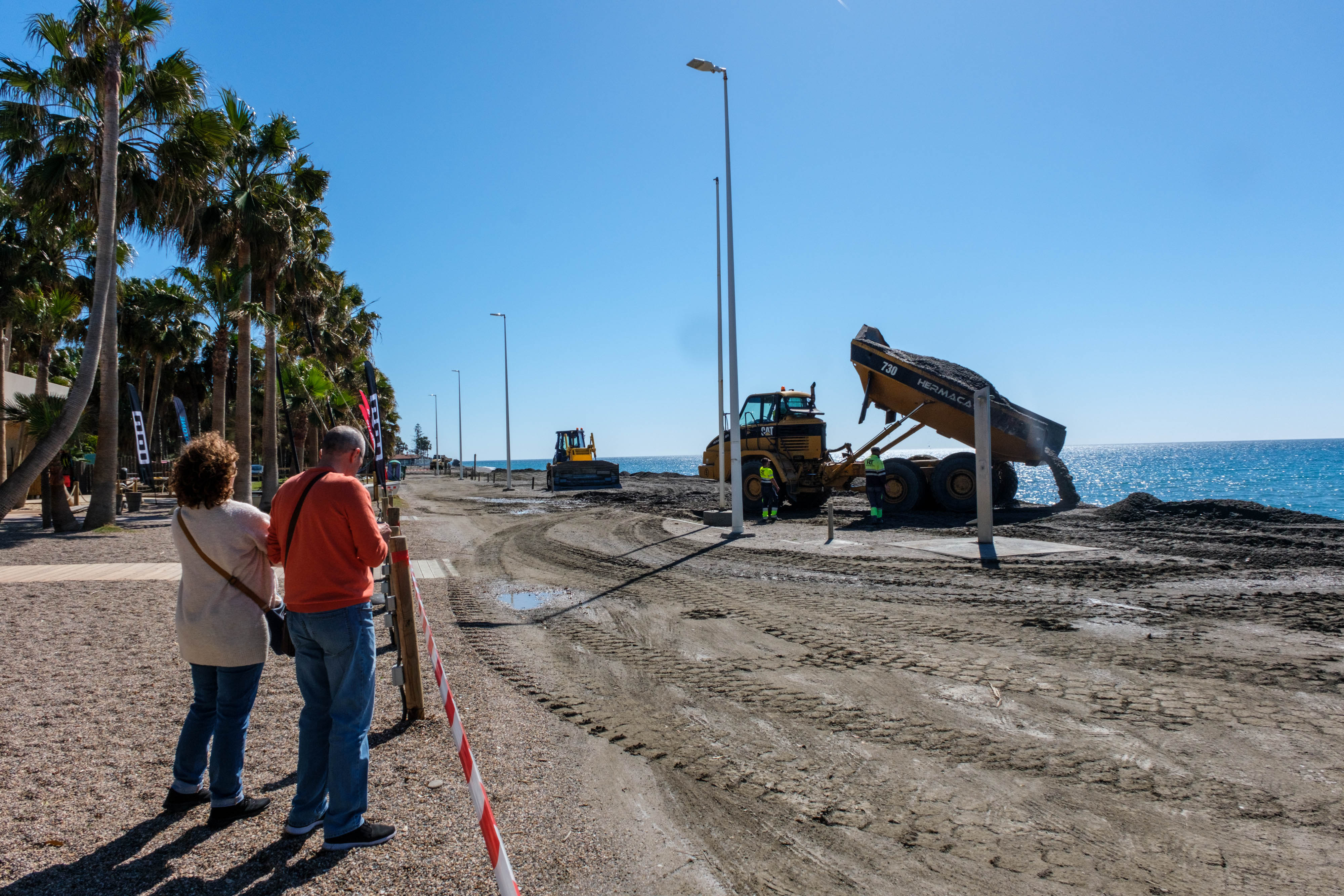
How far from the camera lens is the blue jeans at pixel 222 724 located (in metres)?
A: 3.42

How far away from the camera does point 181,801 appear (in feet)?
11.9

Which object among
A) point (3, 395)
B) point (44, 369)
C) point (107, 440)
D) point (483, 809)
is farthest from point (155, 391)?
point (483, 809)

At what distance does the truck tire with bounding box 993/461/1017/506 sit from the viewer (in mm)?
18844

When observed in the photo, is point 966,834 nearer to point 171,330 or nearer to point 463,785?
point 463,785

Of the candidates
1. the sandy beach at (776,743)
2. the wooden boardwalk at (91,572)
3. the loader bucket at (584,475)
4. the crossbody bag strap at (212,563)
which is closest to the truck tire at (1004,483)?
the sandy beach at (776,743)

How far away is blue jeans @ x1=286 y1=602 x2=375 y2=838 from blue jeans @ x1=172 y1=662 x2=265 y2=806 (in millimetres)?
327

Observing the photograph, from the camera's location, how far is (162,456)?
48.1 m

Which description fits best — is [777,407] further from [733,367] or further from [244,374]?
[244,374]

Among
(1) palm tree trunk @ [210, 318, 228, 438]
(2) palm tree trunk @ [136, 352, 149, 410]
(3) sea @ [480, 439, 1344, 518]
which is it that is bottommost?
(3) sea @ [480, 439, 1344, 518]

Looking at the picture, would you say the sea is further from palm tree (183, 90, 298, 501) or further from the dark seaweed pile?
palm tree (183, 90, 298, 501)

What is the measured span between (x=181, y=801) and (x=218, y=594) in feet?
3.85

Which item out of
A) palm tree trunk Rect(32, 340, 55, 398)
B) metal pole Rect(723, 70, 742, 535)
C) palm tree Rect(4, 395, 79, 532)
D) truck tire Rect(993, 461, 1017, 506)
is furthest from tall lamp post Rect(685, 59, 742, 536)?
palm tree trunk Rect(32, 340, 55, 398)

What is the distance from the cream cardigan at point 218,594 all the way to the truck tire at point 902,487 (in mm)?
16781

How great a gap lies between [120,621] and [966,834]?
856 cm
